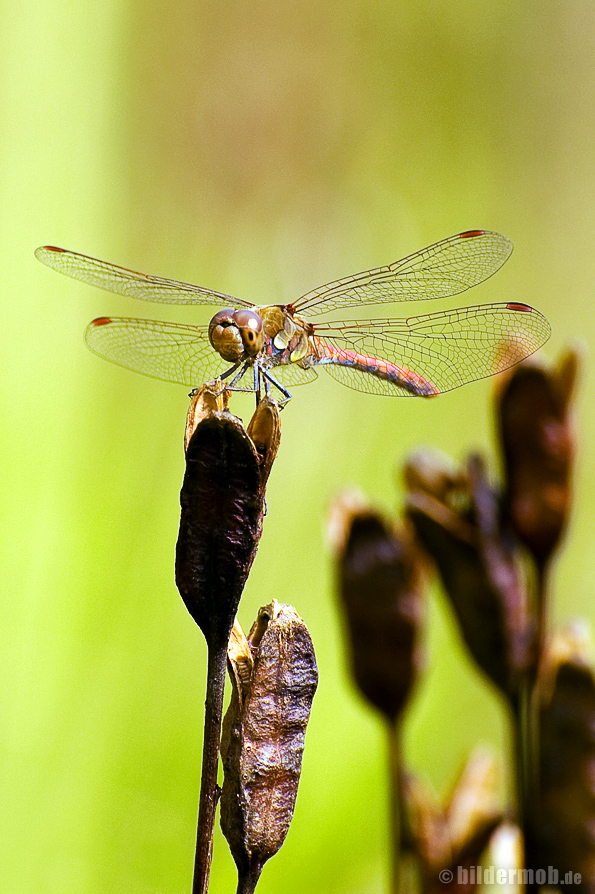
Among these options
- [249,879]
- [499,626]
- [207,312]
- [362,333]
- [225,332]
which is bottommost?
[249,879]

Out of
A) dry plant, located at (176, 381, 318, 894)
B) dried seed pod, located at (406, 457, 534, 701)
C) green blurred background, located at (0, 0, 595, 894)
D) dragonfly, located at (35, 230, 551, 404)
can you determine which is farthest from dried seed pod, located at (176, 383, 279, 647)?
green blurred background, located at (0, 0, 595, 894)

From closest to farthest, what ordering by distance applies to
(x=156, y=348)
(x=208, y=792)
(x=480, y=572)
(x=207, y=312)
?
(x=208, y=792)
(x=480, y=572)
(x=156, y=348)
(x=207, y=312)

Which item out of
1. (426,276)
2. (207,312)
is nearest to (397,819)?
(426,276)

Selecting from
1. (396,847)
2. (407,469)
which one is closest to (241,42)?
(407,469)

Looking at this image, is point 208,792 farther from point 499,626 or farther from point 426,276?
point 426,276

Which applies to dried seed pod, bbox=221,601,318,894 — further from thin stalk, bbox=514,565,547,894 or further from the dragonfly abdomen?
the dragonfly abdomen

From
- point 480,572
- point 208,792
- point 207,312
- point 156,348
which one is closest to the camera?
point 208,792

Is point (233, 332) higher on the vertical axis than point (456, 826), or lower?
higher

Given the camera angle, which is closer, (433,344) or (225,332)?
(225,332)
